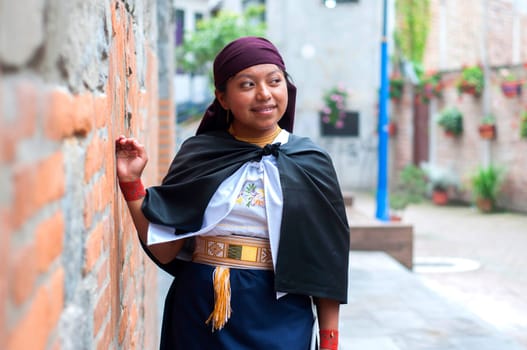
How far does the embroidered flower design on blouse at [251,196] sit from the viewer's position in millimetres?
2172

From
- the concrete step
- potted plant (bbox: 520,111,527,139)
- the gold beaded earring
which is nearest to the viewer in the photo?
the gold beaded earring

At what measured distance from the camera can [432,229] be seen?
12852 mm

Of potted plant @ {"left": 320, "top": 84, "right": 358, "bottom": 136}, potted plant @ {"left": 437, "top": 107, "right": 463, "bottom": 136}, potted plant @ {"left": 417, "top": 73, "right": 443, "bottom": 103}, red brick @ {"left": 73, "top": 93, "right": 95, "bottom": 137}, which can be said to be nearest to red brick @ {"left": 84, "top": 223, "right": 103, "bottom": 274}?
red brick @ {"left": 73, "top": 93, "right": 95, "bottom": 137}

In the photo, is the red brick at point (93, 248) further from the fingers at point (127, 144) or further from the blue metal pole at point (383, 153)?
A: the blue metal pole at point (383, 153)

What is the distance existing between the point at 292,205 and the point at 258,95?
13.3 inches

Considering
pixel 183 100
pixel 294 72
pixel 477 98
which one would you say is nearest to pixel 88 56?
pixel 477 98

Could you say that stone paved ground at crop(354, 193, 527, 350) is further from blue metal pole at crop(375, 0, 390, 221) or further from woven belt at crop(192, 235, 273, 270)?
woven belt at crop(192, 235, 273, 270)

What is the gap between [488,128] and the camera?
1576cm

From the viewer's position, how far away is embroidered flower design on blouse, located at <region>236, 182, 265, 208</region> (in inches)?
85.5

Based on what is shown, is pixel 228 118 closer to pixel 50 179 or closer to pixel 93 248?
pixel 93 248

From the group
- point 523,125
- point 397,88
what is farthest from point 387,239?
point 397,88

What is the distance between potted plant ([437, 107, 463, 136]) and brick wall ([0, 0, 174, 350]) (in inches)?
620

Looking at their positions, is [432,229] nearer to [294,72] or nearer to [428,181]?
[428,181]

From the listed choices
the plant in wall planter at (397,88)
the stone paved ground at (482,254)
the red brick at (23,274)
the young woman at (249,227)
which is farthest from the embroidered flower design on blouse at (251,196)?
the plant in wall planter at (397,88)
